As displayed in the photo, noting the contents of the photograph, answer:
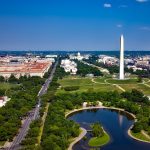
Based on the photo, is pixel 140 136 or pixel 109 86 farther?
pixel 109 86

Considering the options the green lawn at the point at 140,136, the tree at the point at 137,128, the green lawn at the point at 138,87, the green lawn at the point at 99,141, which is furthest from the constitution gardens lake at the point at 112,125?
the green lawn at the point at 138,87

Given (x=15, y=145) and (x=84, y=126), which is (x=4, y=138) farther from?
(x=84, y=126)

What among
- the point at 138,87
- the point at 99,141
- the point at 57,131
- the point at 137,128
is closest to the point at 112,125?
the point at 137,128

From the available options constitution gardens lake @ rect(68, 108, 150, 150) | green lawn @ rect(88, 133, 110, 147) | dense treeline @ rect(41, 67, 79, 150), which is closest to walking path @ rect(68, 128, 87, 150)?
constitution gardens lake @ rect(68, 108, 150, 150)

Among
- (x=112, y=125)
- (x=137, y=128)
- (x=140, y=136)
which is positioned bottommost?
(x=112, y=125)

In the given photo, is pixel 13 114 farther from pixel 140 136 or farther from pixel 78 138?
pixel 140 136

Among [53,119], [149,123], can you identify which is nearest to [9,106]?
[53,119]

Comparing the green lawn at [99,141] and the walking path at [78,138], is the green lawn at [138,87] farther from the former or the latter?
the green lawn at [99,141]

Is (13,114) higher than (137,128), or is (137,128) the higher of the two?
(13,114)
